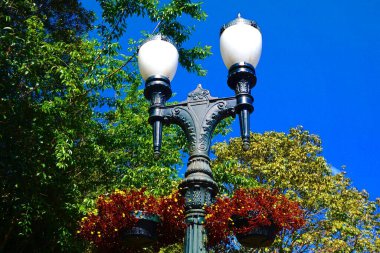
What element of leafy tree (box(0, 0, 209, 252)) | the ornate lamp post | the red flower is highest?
leafy tree (box(0, 0, 209, 252))

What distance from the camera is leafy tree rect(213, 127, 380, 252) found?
1589cm

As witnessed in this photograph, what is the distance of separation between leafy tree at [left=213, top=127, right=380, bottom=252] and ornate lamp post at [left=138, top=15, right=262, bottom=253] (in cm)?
1076

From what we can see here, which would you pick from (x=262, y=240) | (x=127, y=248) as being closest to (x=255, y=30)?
(x=262, y=240)

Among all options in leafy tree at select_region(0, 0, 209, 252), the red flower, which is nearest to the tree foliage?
leafy tree at select_region(0, 0, 209, 252)

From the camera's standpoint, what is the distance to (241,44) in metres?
3.81

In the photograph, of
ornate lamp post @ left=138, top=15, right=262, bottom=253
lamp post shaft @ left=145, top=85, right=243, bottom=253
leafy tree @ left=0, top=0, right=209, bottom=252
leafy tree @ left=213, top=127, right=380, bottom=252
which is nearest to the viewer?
lamp post shaft @ left=145, top=85, right=243, bottom=253

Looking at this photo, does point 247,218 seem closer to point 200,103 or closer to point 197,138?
point 197,138

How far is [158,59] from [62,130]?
495 centimetres

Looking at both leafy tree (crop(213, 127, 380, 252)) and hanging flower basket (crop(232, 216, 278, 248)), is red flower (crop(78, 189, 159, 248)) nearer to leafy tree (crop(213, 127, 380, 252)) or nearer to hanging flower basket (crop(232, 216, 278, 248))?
hanging flower basket (crop(232, 216, 278, 248))

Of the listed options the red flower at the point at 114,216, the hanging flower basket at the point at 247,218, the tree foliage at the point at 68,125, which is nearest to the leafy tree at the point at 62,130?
the tree foliage at the point at 68,125

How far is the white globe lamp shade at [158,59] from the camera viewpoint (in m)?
3.96

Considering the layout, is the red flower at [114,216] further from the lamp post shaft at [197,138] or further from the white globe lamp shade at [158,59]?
the white globe lamp shade at [158,59]

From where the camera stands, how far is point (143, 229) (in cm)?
375

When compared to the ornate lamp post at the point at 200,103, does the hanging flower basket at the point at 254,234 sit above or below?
below
